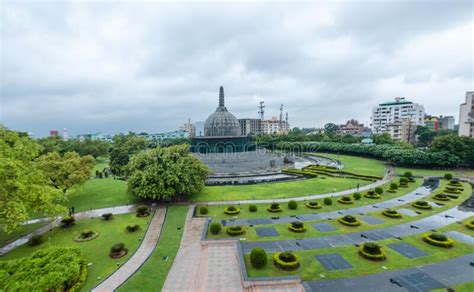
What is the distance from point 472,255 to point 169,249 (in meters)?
25.5

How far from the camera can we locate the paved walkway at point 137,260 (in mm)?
16337

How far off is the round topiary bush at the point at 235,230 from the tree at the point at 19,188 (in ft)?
50.1

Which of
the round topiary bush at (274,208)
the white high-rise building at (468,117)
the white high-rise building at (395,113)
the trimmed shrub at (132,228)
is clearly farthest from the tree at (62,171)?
the white high-rise building at (395,113)

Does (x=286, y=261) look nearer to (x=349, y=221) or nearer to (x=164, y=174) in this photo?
(x=349, y=221)

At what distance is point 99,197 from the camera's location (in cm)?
3656

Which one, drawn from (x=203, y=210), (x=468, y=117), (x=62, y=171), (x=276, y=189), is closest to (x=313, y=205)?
(x=276, y=189)

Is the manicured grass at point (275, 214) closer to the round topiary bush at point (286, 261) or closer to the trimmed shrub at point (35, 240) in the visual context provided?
the round topiary bush at point (286, 261)

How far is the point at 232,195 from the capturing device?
35.6 m

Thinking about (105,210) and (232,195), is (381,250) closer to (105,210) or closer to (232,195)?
(232,195)

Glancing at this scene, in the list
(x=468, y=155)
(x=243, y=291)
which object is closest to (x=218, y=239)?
(x=243, y=291)

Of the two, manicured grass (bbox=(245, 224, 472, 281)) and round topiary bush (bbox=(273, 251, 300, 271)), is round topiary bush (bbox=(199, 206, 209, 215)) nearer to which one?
manicured grass (bbox=(245, 224, 472, 281))

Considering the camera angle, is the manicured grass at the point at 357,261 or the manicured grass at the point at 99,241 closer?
the manicured grass at the point at 357,261

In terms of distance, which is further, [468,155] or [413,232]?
[468,155]

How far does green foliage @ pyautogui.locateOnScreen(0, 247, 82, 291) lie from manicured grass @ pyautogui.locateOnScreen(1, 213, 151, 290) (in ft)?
5.36
